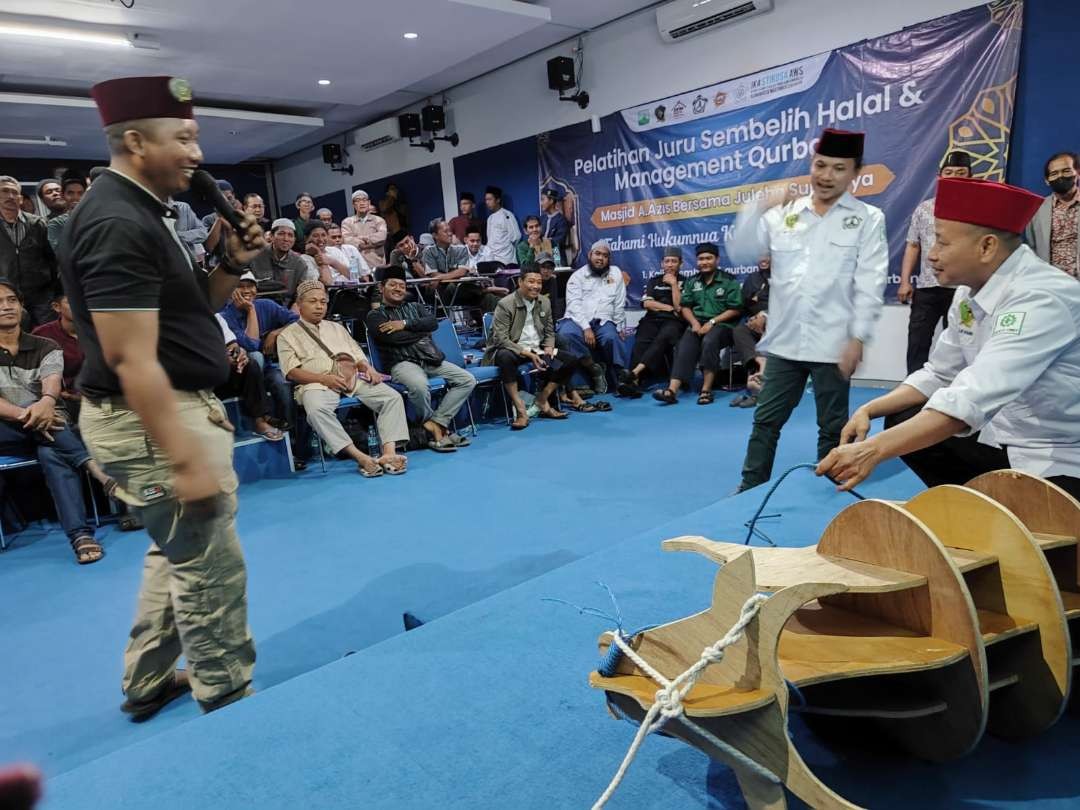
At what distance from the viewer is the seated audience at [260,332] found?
471 cm

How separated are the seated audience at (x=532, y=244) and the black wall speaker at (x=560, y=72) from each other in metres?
1.48

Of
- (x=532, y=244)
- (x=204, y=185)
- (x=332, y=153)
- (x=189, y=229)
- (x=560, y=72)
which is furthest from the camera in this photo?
(x=332, y=153)

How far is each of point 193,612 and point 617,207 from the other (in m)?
6.92

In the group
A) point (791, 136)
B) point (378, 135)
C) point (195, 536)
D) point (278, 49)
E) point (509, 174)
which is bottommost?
point (195, 536)

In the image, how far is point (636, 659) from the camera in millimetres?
923

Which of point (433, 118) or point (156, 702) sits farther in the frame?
point (433, 118)

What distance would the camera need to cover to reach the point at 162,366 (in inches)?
58.6

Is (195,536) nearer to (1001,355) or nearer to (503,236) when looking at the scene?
(1001,355)

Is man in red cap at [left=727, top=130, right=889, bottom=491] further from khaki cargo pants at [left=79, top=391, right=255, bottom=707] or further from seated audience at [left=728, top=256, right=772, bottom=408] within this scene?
seated audience at [left=728, top=256, right=772, bottom=408]

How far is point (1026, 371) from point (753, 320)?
4832mm

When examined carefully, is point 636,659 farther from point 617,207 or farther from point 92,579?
point 617,207

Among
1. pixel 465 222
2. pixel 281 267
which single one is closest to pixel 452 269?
pixel 465 222

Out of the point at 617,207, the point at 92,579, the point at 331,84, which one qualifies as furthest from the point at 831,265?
the point at 331,84

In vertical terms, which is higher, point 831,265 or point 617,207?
point 617,207
